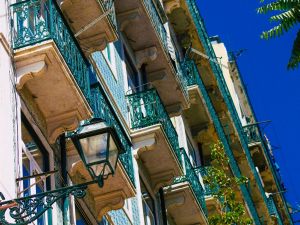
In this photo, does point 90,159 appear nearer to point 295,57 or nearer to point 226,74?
point 295,57

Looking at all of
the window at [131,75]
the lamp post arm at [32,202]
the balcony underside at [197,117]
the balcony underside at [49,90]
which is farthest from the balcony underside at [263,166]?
the lamp post arm at [32,202]

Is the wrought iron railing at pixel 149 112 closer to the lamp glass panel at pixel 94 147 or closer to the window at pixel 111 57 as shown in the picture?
the window at pixel 111 57

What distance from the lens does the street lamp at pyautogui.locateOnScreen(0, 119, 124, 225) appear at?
1233cm

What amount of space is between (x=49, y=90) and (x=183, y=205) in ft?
28.7

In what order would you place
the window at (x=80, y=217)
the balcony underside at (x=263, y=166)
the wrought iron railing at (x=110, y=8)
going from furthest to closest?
the balcony underside at (x=263, y=166) < the wrought iron railing at (x=110, y=8) < the window at (x=80, y=217)

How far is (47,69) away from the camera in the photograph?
15977 mm

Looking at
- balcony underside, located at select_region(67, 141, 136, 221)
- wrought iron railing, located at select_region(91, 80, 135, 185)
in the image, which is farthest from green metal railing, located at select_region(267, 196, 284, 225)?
balcony underside, located at select_region(67, 141, 136, 221)

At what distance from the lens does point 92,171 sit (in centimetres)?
1233

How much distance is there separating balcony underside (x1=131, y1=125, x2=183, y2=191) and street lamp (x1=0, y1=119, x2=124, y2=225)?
31.8 ft

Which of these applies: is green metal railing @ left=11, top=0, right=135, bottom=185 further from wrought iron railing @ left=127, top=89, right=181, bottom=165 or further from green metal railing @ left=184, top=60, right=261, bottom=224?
green metal railing @ left=184, top=60, right=261, bottom=224

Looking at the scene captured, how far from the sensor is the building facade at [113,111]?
1553 centimetres

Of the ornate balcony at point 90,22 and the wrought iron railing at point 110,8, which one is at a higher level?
the wrought iron railing at point 110,8

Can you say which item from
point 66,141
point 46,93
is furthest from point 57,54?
point 66,141

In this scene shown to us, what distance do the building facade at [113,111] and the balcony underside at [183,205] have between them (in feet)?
0.07
